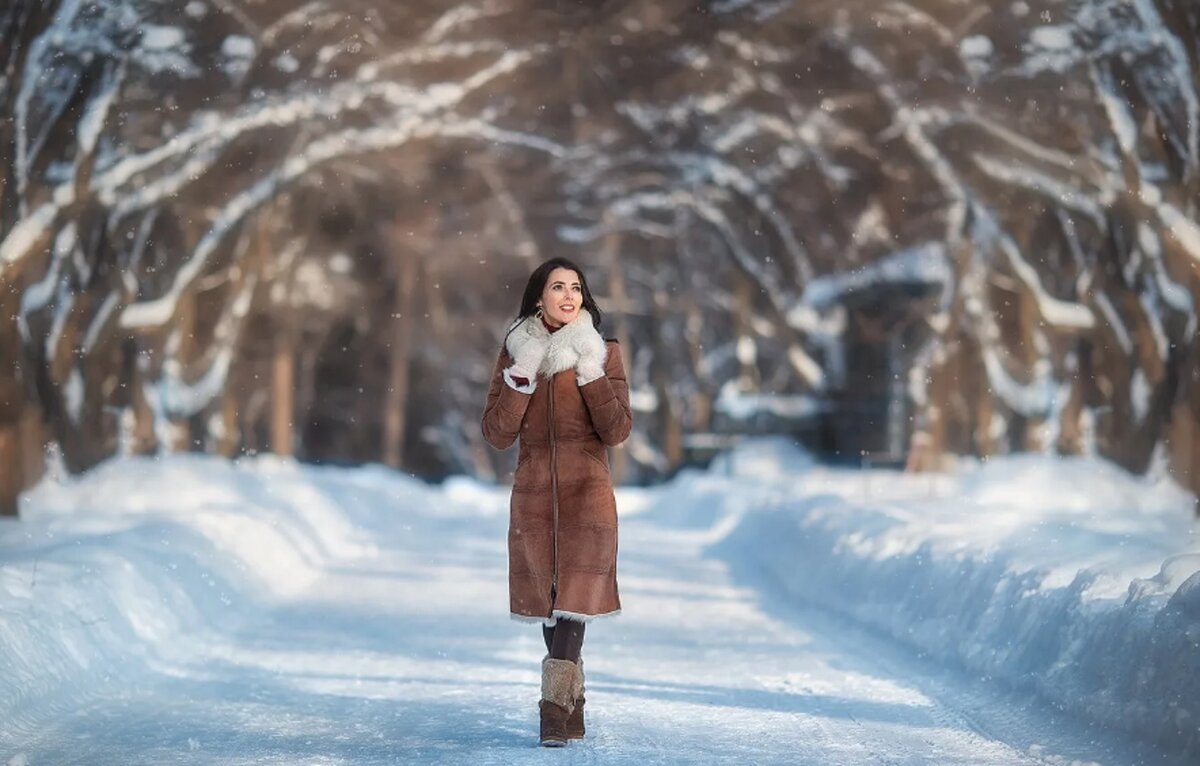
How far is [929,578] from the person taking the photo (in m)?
11.0

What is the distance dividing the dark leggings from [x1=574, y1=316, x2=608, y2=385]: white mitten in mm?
961

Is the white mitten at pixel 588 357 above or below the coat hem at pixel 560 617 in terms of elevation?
above

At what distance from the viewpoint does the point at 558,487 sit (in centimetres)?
712

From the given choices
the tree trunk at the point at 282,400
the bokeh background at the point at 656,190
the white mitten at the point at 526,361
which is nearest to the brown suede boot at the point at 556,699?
the white mitten at the point at 526,361

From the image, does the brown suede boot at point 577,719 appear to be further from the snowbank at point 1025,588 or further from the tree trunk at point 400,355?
the tree trunk at point 400,355

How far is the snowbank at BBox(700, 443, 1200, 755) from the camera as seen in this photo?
6719 millimetres

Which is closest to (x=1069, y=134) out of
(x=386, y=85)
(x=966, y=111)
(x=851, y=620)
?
(x=966, y=111)

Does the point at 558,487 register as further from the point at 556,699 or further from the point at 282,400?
the point at 282,400

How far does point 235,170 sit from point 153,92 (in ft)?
21.1

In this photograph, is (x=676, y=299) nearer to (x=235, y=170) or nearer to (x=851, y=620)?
(x=235, y=170)

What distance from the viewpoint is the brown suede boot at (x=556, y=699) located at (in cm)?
686

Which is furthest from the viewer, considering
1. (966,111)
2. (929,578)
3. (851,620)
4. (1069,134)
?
(966,111)

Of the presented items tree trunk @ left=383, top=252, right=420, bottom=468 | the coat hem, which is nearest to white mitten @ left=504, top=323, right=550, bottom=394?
the coat hem

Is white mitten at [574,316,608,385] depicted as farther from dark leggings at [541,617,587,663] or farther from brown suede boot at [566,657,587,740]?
brown suede boot at [566,657,587,740]
